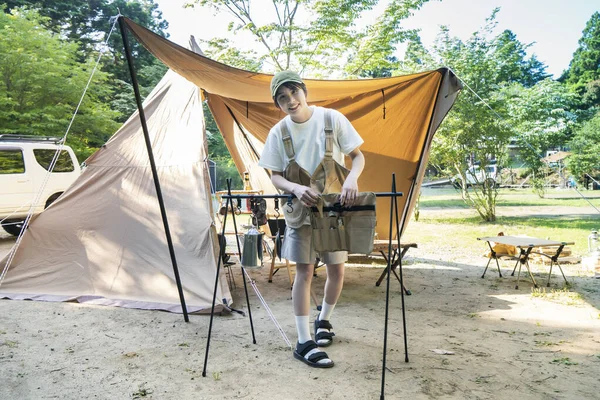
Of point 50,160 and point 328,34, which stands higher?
point 328,34

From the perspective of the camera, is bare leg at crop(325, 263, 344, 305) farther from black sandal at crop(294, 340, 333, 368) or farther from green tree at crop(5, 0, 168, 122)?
green tree at crop(5, 0, 168, 122)

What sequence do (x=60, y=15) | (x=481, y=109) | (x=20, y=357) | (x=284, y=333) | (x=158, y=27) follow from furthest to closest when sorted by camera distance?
(x=158, y=27) → (x=60, y=15) → (x=481, y=109) → (x=284, y=333) → (x=20, y=357)

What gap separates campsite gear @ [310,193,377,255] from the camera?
2131mm

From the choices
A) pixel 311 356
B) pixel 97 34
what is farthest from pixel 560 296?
pixel 97 34

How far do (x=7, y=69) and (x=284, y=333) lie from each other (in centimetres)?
1080

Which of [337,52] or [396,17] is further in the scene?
[337,52]

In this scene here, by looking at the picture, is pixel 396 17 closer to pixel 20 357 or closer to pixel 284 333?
pixel 284 333

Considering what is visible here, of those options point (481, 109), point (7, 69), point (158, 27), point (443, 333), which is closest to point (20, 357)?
point (443, 333)

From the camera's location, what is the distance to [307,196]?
2.11 m

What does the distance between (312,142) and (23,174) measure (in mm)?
7083

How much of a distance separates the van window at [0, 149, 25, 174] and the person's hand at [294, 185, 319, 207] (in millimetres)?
7210

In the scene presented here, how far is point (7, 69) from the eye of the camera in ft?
34.1

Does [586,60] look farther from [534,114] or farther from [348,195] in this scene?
[348,195]

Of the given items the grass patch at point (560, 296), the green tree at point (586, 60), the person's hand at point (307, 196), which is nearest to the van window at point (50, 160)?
the person's hand at point (307, 196)
